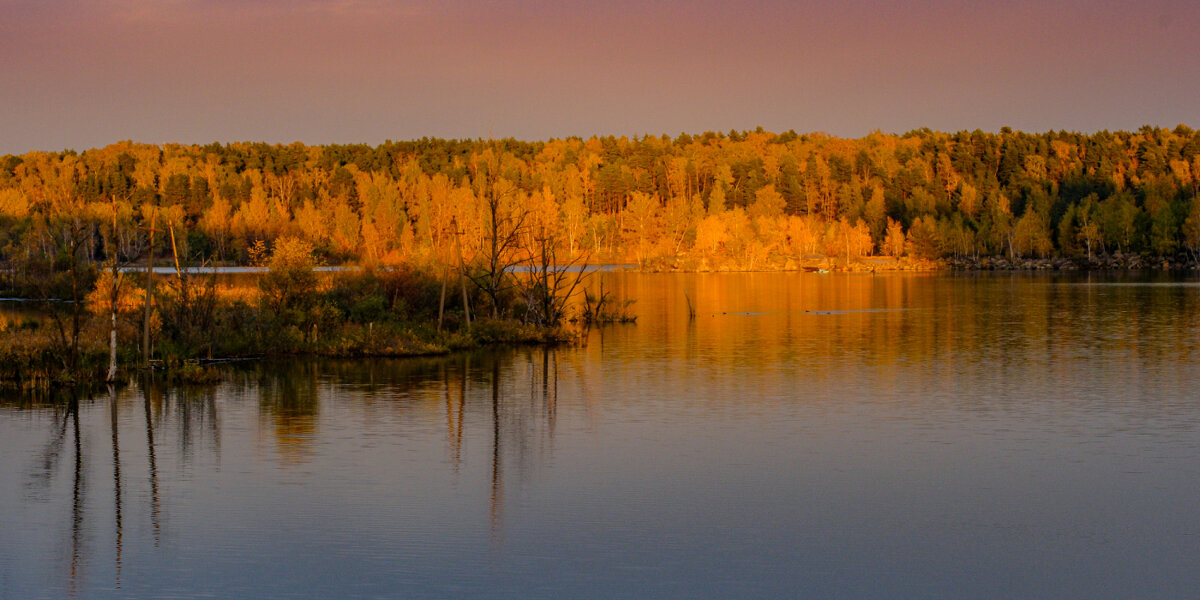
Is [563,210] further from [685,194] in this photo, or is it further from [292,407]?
[292,407]

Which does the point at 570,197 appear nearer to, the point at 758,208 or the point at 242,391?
the point at 758,208

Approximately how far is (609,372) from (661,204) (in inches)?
5240

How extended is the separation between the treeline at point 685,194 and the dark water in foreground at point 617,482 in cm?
6684

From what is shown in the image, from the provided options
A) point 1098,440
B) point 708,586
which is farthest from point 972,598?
point 1098,440

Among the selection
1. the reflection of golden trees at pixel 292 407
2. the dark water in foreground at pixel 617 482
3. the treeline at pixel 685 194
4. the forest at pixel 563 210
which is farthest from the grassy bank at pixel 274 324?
the treeline at pixel 685 194

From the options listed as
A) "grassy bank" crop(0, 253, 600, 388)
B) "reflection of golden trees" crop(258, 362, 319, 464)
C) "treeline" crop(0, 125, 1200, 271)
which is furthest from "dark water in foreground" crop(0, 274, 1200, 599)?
"treeline" crop(0, 125, 1200, 271)

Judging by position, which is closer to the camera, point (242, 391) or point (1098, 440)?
point (1098, 440)

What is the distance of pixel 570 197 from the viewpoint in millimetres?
139625

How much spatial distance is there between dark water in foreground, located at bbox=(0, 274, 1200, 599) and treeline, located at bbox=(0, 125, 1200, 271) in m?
66.8

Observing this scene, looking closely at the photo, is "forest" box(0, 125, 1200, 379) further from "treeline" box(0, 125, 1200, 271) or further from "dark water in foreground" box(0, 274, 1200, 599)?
"dark water in foreground" box(0, 274, 1200, 599)

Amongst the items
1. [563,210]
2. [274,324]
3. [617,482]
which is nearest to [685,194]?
[563,210]

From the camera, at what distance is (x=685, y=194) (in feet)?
524

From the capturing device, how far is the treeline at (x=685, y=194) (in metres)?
119

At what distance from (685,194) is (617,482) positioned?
147m
